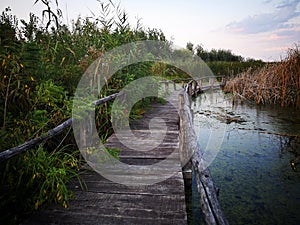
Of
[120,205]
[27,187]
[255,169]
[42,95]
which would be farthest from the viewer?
[255,169]

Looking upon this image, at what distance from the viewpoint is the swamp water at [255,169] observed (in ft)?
9.70

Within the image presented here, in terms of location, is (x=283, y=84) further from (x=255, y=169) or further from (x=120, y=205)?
(x=120, y=205)

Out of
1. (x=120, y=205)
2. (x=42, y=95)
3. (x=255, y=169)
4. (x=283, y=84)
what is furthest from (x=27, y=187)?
(x=283, y=84)

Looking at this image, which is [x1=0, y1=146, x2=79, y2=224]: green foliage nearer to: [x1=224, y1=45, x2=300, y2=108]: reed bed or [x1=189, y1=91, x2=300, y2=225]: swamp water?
[x1=189, y1=91, x2=300, y2=225]: swamp water

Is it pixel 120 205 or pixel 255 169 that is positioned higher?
pixel 120 205

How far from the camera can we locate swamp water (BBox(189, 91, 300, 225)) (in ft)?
9.70

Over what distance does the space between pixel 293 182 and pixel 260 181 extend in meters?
0.57

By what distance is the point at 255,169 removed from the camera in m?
4.23

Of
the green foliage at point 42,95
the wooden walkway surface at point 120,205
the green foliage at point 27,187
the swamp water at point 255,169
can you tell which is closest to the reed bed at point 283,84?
the swamp water at point 255,169

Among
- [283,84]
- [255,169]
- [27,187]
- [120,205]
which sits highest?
[283,84]

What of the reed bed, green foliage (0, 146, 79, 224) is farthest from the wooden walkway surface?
the reed bed

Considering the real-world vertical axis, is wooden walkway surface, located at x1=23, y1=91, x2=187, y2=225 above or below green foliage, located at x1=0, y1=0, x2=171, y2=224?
below

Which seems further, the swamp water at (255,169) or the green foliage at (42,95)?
the swamp water at (255,169)

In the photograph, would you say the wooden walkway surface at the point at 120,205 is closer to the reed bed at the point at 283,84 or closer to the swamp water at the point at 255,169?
the swamp water at the point at 255,169
